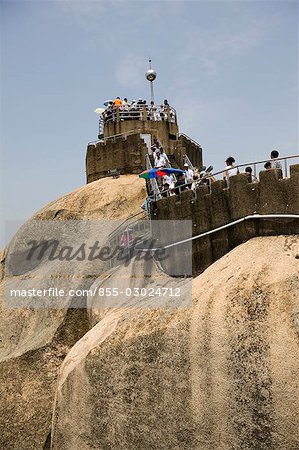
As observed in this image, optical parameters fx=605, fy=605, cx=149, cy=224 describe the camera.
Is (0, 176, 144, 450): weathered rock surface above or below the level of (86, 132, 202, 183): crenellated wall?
below

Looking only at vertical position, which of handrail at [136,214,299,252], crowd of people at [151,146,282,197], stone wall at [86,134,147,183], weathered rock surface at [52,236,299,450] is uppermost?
stone wall at [86,134,147,183]

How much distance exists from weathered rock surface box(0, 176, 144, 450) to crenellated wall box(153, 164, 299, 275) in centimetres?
532

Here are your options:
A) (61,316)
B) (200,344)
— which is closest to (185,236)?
(200,344)

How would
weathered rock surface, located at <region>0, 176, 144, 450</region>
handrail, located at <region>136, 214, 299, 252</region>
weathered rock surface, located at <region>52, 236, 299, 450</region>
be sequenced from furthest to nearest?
weathered rock surface, located at <region>0, 176, 144, 450</region>
handrail, located at <region>136, 214, 299, 252</region>
weathered rock surface, located at <region>52, 236, 299, 450</region>

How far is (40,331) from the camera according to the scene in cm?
2005

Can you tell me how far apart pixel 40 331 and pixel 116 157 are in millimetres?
9021

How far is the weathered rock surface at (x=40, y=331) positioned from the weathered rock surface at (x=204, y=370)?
11.7 feet

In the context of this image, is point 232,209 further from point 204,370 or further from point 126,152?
point 126,152

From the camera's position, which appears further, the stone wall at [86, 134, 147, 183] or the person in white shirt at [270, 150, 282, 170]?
the stone wall at [86, 134, 147, 183]

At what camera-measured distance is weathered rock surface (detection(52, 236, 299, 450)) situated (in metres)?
10.8

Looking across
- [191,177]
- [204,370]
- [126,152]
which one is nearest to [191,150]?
[126,152]

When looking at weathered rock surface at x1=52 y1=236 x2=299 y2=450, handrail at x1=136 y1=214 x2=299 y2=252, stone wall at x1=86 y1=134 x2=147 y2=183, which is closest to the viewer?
weathered rock surface at x1=52 y1=236 x2=299 y2=450

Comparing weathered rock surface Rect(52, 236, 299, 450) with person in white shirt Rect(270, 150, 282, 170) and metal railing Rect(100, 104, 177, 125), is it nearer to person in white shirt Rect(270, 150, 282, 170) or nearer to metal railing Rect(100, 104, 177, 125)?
person in white shirt Rect(270, 150, 282, 170)

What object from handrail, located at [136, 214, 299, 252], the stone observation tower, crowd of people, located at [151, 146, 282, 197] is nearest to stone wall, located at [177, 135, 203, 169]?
the stone observation tower
